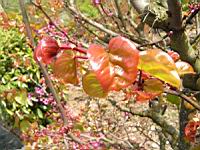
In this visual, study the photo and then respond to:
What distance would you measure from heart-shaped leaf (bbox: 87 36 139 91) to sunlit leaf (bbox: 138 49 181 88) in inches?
1.8

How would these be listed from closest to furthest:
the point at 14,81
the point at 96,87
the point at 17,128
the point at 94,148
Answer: the point at 96,87 < the point at 94,148 < the point at 17,128 < the point at 14,81

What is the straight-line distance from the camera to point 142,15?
134cm

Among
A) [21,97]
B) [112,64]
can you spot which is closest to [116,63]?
[112,64]

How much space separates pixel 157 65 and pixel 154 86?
0.11 m

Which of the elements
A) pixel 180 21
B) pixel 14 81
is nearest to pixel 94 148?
pixel 180 21

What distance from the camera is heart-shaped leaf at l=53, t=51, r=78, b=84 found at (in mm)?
726

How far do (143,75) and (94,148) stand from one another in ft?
4.09

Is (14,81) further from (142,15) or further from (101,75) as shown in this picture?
(101,75)

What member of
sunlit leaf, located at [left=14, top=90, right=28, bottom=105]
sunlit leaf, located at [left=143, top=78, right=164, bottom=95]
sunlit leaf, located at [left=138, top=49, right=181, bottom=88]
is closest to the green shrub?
sunlit leaf, located at [left=14, top=90, right=28, bottom=105]

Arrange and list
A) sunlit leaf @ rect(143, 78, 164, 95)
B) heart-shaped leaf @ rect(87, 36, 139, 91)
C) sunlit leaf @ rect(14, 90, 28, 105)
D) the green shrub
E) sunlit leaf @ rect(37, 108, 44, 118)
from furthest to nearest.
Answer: sunlit leaf @ rect(37, 108, 44, 118), the green shrub, sunlit leaf @ rect(14, 90, 28, 105), sunlit leaf @ rect(143, 78, 164, 95), heart-shaped leaf @ rect(87, 36, 139, 91)

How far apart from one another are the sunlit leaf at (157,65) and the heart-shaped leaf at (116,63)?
0.05 meters

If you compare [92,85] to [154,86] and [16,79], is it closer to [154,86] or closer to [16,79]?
[154,86]

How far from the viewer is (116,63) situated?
2.14 feet

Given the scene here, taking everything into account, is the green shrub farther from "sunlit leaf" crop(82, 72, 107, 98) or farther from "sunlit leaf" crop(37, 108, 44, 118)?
"sunlit leaf" crop(82, 72, 107, 98)
